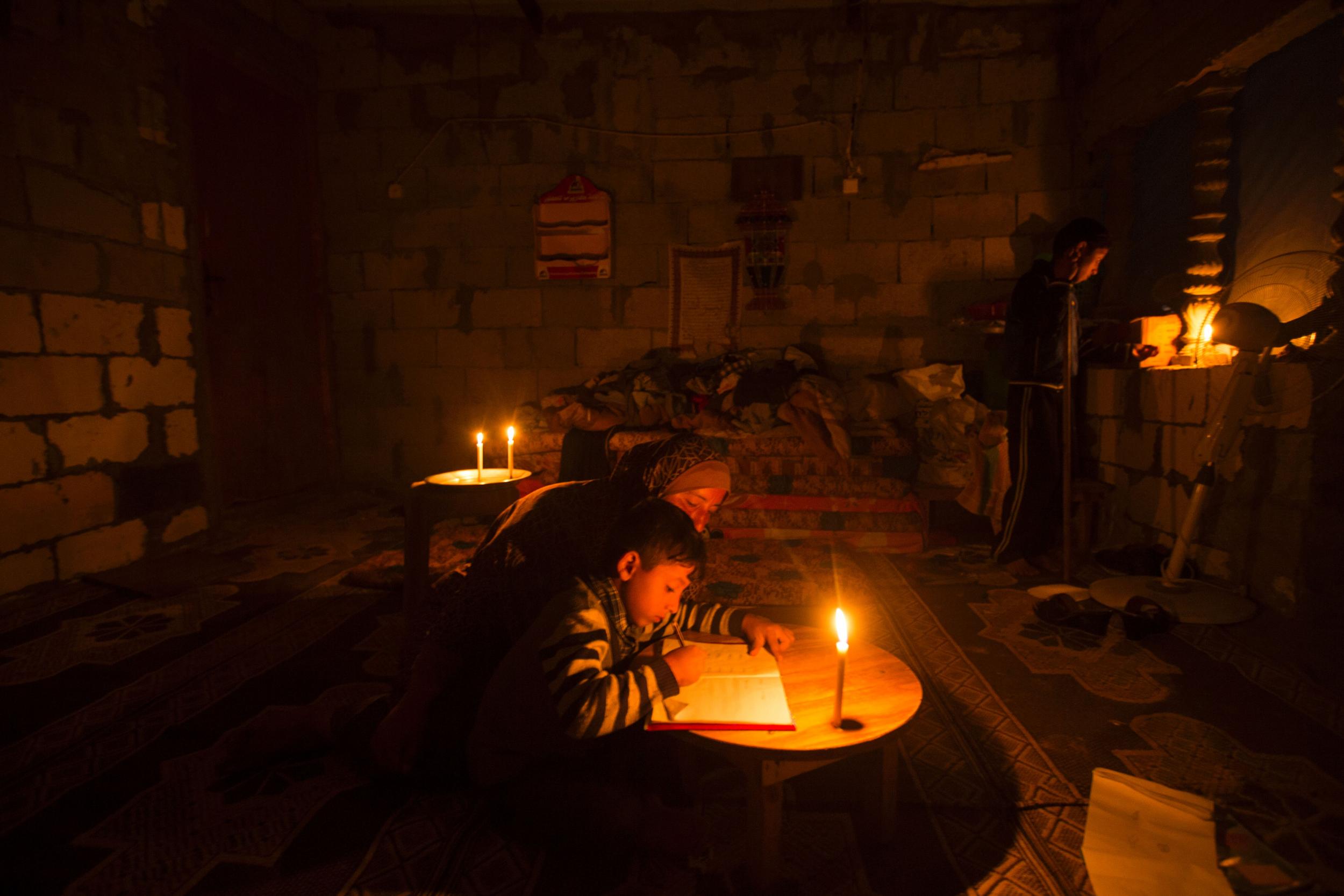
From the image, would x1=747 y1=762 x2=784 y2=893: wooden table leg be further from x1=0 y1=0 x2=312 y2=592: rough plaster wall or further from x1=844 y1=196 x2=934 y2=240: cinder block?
x1=844 y1=196 x2=934 y2=240: cinder block

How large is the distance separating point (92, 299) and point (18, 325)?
16.6 inches

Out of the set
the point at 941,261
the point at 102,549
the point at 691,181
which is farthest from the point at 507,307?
the point at 941,261

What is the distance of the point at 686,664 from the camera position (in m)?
1.48

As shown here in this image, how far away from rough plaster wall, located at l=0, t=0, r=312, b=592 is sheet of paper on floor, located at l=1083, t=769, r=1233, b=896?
15.2ft

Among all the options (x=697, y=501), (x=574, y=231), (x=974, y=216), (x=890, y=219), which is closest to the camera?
(x=697, y=501)

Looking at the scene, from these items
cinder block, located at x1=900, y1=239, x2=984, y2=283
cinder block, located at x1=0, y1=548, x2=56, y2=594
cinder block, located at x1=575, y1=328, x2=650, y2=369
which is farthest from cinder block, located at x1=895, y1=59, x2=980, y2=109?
cinder block, located at x1=0, y1=548, x2=56, y2=594

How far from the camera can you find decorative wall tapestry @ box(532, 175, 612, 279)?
5.45 metres

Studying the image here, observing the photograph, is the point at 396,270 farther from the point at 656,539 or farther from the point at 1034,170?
the point at 1034,170

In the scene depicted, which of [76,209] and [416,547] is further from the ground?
[76,209]

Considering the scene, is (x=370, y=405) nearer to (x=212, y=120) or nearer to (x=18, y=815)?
(x=212, y=120)

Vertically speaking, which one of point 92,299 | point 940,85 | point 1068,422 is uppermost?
point 940,85

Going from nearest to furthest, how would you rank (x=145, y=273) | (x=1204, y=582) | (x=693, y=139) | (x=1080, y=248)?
(x=1204, y=582)
(x=1080, y=248)
(x=145, y=273)
(x=693, y=139)

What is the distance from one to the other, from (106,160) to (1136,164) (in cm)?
653

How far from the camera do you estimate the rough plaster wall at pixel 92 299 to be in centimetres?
332
